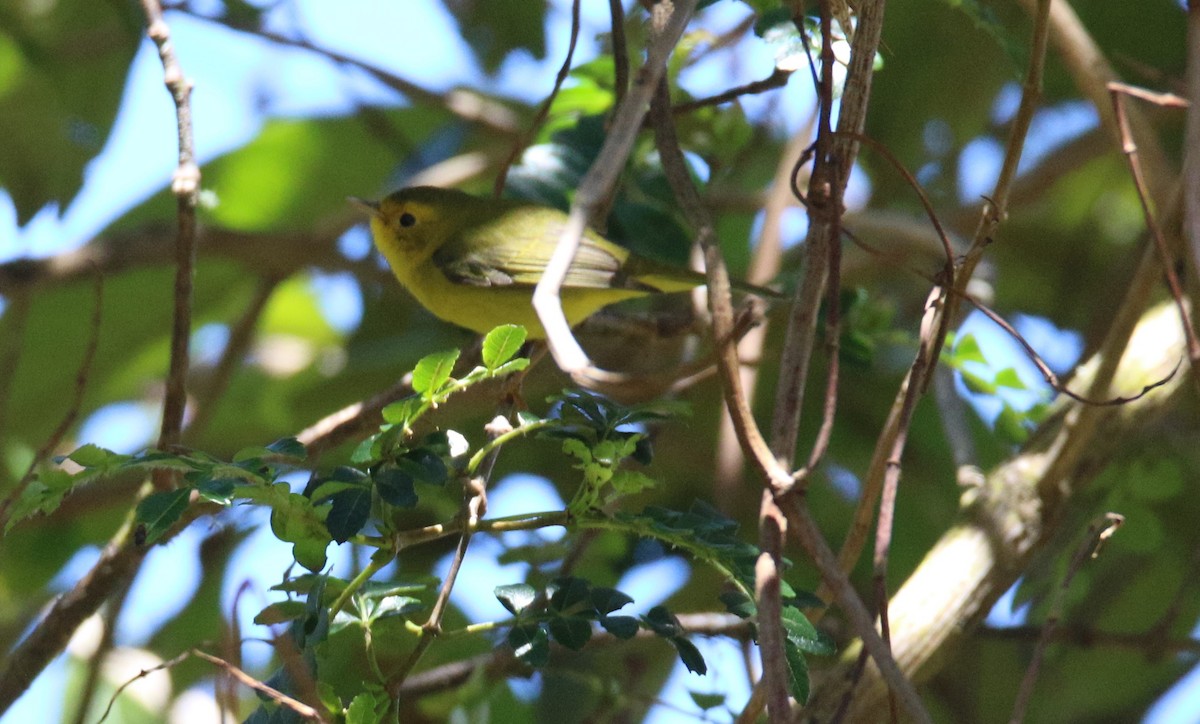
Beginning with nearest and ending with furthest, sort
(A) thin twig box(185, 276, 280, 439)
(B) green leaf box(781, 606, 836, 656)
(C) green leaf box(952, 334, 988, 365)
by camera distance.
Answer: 1. (B) green leaf box(781, 606, 836, 656)
2. (C) green leaf box(952, 334, 988, 365)
3. (A) thin twig box(185, 276, 280, 439)

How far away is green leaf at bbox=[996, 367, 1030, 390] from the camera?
2.21m

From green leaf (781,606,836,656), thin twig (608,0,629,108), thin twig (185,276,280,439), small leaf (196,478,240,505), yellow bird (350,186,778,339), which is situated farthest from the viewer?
thin twig (185,276,280,439)

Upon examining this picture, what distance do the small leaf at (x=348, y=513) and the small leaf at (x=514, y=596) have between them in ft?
0.71

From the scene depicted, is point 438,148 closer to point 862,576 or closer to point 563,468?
point 563,468

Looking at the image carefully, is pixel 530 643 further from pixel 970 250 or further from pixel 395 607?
pixel 970 250

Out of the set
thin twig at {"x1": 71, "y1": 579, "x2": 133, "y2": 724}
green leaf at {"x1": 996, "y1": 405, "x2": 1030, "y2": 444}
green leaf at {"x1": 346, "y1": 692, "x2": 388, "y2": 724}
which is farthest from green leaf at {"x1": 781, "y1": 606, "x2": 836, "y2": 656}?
thin twig at {"x1": 71, "y1": 579, "x2": 133, "y2": 724}

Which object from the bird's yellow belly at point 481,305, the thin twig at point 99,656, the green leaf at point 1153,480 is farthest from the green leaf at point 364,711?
the bird's yellow belly at point 481,305

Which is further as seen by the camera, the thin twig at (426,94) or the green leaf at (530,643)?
the thin twig at (426,94)

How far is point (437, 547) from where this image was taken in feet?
10.2

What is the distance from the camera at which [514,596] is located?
1.42m

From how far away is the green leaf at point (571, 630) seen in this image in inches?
54.6

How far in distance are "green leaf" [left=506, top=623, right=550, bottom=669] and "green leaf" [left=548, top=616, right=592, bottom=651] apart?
0.7 inches

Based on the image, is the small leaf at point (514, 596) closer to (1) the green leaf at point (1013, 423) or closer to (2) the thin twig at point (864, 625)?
(2) the thin twig at point (864, 625)

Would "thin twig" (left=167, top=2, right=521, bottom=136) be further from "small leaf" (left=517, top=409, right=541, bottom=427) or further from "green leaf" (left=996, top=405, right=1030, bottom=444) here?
"small leaf" (left=517, top=409, right=541, bottom=427)
